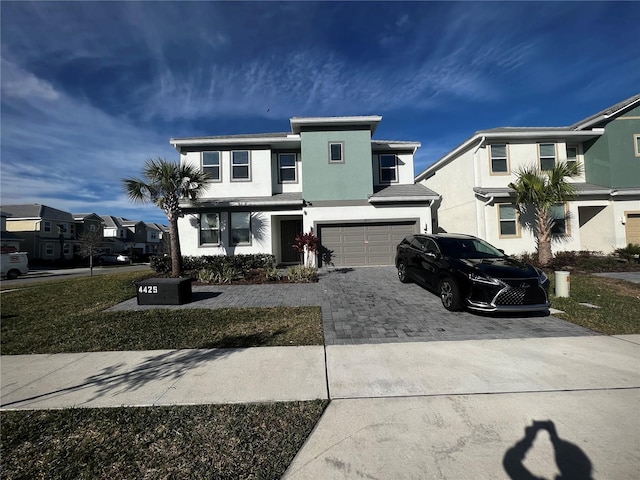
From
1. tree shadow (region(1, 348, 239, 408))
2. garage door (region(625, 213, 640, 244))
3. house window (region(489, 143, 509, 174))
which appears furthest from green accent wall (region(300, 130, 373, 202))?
garage door (region(625, 213, 640, 244))

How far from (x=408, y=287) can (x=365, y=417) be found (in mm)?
6502

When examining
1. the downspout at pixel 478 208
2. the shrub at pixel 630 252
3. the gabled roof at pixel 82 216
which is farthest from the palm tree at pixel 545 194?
the gabled roof at pixel 82 216

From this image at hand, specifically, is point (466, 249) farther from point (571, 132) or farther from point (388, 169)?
point (571, 132)

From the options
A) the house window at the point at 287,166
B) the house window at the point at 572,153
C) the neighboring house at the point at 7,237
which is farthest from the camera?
the neighboring house at the point at 7,237

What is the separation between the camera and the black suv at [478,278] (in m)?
5.74

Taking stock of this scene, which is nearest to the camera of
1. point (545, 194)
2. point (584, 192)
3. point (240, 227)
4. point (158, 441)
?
point (158, 441)

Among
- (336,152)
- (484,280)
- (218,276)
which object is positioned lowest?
(218,276)

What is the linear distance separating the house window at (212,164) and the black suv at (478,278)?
10.9 meters

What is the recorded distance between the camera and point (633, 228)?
1358cm

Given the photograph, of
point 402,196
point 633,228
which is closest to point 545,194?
point 402,196

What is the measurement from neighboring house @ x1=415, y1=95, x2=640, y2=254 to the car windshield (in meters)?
6.97

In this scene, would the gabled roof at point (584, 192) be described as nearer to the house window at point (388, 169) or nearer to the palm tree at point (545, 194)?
the palm tree at point (545, 194)

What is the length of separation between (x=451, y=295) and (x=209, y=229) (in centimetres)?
1142

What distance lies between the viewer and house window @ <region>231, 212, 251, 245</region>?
1369 cm
